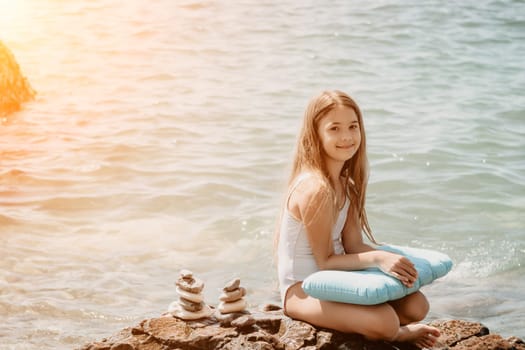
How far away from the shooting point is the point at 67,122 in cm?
1127

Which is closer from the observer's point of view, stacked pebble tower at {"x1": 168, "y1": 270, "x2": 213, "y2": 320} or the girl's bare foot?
the girl's bare foot

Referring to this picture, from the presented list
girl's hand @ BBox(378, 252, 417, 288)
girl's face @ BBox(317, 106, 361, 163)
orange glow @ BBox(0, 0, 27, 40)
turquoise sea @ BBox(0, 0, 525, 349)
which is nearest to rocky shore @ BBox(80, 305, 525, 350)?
girl's hand @ BBox(378, 252, 417, 288)

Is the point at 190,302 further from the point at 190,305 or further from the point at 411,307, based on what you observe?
the point at 411,307

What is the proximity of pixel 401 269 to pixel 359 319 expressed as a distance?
0.94 ft

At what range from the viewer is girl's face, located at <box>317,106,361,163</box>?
4.16m

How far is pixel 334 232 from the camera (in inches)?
167

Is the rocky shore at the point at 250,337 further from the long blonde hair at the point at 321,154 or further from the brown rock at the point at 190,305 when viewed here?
the long blonde hair at the point at 321,154

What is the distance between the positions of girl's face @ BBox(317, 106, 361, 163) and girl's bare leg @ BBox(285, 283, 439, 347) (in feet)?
2.16

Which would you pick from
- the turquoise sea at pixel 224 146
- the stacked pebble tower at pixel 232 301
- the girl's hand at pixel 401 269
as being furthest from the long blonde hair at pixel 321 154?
the turquoise sea at pixel 224 146

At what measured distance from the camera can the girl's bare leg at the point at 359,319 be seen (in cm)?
384

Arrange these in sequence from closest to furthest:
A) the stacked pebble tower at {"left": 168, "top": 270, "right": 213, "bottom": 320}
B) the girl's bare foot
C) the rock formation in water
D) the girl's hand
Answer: the girl's hand
the girl's bare foot
the stacked pebble tower at {"left": 168, "top": 270, "right": 213, "bottom": 320}
the rock formation in water

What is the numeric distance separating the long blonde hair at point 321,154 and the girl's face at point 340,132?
0.03 m

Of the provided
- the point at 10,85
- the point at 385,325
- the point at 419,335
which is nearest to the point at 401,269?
the point at 385,325

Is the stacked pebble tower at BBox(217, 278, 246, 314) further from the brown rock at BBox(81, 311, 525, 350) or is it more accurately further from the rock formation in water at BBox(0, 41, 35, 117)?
the rock formation in water at BBox(0, 41, 35, 117)
